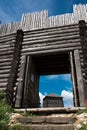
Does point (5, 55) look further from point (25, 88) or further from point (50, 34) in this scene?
point (50, 34)

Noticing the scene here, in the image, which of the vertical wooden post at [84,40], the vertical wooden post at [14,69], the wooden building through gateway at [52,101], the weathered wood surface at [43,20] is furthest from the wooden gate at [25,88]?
the wooden building through gateway at [52,101]

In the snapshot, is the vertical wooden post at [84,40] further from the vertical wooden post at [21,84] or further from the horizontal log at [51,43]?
the vertical wooden post at [21,84]

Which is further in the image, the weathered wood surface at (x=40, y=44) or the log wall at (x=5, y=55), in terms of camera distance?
the weathered wood surface at (x=40, y=44)

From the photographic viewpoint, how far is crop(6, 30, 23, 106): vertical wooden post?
7.53m

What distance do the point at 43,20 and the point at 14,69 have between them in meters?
3.42

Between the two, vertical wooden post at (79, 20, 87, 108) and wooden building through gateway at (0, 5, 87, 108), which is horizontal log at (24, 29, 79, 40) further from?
vertical wooden post at (79, 20, 87, 108)

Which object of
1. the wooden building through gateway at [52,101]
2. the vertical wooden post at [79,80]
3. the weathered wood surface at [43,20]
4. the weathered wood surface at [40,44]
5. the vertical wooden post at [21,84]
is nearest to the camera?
the vertical wooden post at [79,80]

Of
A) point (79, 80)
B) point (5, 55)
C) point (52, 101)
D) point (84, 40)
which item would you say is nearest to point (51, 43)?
point (84, 40)

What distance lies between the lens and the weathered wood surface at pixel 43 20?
9.36 metres

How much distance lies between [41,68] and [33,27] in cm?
301

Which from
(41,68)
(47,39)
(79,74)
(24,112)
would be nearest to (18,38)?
(47,39)

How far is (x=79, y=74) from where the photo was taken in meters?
7.40

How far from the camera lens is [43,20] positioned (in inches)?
388

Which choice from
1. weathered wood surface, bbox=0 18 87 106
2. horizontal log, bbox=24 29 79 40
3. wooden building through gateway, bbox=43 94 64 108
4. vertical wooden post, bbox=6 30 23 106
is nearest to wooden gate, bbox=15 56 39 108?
weathered wood surface, bbox=0 18 87 106
